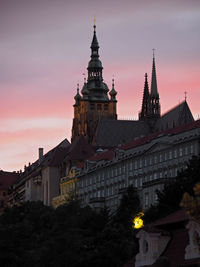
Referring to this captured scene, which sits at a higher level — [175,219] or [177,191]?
[177,191]

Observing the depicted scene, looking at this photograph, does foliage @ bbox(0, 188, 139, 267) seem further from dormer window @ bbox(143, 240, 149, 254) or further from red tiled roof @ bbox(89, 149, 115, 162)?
red tiled roof @ bbox(89, 149, 115, 162)

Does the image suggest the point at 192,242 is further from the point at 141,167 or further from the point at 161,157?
the point at 141,167

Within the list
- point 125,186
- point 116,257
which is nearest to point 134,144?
point 125,186

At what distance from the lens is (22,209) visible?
132 m

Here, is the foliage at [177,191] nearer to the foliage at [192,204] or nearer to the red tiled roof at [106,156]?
the foliage at [192,204]

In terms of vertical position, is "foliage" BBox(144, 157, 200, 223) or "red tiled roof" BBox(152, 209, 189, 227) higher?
"foliage" BBox(144, 157, 200, 223)

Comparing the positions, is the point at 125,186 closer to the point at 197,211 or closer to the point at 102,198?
the point at 102,198

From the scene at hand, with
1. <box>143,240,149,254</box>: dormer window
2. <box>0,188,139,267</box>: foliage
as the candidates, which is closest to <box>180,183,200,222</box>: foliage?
<box>143,240,149,254</box>: dormer window

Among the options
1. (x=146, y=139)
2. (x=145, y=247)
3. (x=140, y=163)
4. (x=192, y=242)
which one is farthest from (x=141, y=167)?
(x=192, y=242)

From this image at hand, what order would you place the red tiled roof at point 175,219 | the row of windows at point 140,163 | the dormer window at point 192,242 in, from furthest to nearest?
1. the row of windows at point 140,163
2. the red tiled roof at point 175,219
3. the dormer window at point 192,242

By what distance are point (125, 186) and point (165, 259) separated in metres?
124

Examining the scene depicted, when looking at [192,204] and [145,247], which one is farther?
[145,247]

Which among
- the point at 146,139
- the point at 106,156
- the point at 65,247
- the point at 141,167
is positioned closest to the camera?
the point at 65,247

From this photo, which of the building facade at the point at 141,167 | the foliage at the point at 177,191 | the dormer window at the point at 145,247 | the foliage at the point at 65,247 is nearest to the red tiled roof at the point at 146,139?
the building facade at the point at 141,167
